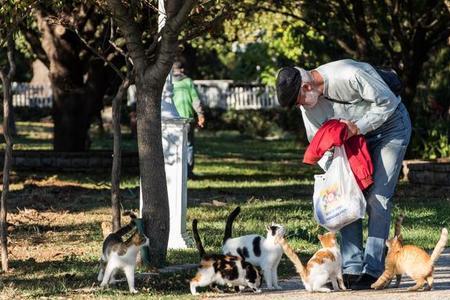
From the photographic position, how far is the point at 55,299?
8.77 metres

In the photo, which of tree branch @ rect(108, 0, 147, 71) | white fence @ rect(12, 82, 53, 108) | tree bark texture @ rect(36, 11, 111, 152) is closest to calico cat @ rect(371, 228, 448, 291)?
tree branch @ rect(108, 0, 147, 71)

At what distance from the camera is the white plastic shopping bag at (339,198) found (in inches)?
355

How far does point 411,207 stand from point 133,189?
15.3ft

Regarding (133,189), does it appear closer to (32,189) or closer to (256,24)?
(32,189)

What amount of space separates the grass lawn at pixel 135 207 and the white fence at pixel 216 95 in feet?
66.6

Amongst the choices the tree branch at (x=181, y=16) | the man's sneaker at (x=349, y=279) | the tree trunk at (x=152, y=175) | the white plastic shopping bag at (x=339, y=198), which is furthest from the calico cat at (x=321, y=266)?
the tree branch at (x=181, y=16)

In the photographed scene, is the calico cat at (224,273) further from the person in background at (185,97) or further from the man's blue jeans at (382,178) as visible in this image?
the person in background at (185,97)

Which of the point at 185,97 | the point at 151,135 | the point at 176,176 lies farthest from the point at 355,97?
the point at 185,97

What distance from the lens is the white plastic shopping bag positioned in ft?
29.6

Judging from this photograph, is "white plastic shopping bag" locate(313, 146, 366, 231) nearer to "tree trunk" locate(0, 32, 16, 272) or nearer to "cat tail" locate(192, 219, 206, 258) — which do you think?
"cat tail" locate(192, 219, 206, 258)

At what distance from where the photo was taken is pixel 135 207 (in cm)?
1574

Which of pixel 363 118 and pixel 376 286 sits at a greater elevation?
pixel 363 118

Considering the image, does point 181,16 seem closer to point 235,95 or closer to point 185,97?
point 185,97

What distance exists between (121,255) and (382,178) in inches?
80.7
